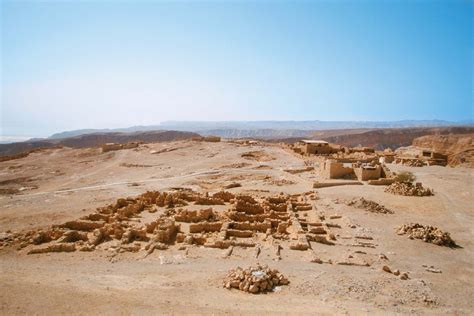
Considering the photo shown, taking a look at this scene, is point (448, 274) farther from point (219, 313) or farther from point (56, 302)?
point (56, 302)

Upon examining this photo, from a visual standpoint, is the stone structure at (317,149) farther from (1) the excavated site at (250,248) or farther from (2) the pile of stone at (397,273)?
(2) the pile of stone at (397,273)

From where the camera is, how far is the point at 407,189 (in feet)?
76.3

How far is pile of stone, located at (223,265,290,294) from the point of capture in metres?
9.86

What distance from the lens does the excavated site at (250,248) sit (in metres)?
9.34

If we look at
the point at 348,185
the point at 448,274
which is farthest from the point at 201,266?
the point at 348,185

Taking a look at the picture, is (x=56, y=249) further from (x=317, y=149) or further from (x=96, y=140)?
(x=96, y=140)

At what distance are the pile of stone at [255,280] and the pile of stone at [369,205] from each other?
10769 millimetres

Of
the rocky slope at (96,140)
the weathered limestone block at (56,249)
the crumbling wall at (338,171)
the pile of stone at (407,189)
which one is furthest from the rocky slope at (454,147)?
the rocky slope at (96,140)

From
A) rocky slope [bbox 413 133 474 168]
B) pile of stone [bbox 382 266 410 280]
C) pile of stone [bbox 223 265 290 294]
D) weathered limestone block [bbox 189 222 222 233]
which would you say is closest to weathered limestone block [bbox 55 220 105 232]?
weathered limestone block [bbox 189 222 222 233]

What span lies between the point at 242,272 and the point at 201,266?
1.99m

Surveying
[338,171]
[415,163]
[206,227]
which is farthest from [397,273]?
[415,163]

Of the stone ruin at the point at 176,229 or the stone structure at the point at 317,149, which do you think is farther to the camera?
the stone structure at the point at 317,149

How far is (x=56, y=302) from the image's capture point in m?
8.80

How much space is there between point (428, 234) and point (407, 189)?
8.72 meters
